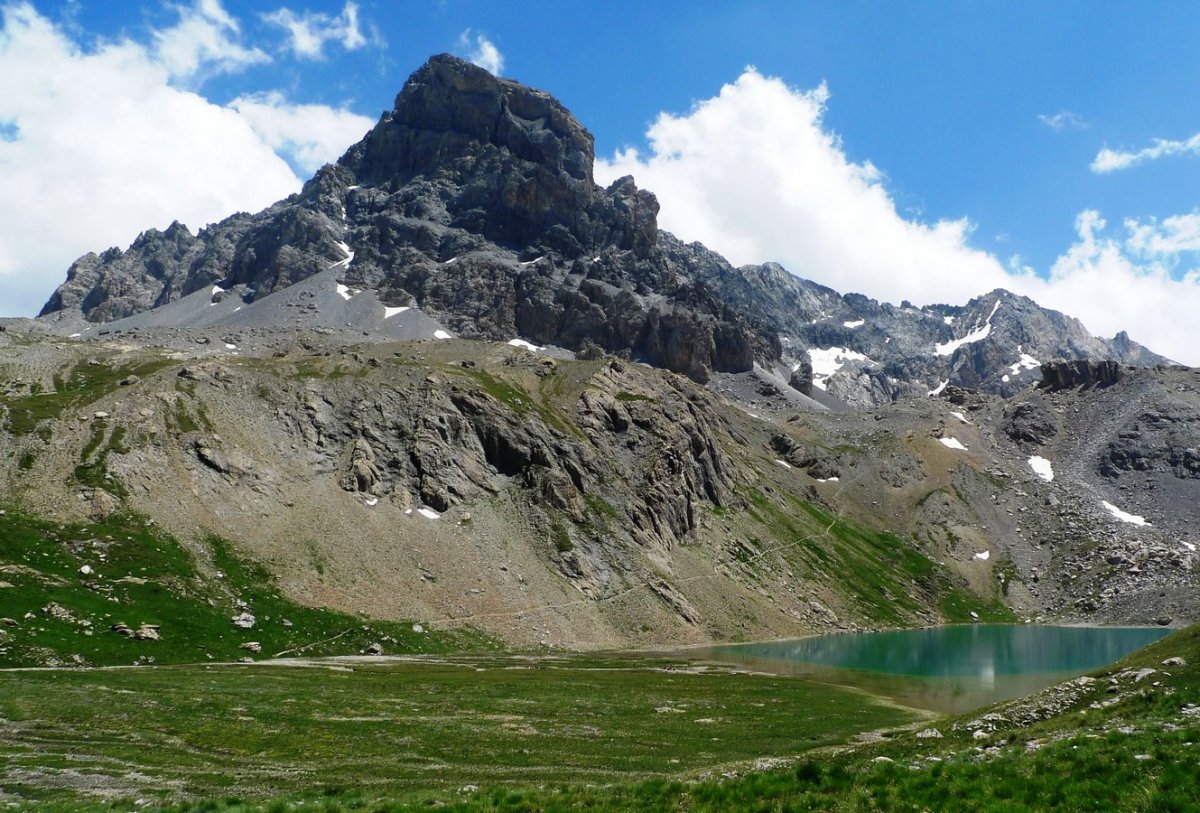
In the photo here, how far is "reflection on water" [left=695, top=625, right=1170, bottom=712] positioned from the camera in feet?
235

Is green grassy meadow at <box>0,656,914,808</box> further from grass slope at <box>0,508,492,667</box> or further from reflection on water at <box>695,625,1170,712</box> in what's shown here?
reflection on water at <box>695,625,1170,712</box>

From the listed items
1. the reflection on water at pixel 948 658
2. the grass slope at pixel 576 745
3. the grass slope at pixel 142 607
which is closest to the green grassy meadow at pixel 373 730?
the grass slope at pixel 576 745

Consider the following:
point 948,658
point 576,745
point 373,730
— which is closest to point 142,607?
point 373,730

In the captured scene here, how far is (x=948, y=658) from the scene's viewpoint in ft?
344

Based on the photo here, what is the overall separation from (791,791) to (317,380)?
432 feet

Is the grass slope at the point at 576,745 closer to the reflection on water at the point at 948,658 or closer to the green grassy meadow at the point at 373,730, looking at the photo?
the green grassy meadow at the point at 373,730

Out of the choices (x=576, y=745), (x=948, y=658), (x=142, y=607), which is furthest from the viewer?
(x=948, y=658)

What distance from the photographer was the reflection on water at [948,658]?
2822 inches

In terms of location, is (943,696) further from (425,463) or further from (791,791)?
(425,463)

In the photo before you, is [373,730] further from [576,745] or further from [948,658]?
[948,658]

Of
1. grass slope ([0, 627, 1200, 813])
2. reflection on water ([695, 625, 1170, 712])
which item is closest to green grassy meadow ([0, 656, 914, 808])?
grass slope ([0, 627, 1200, 813])

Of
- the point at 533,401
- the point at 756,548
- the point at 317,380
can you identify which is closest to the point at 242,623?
the point at 317,380

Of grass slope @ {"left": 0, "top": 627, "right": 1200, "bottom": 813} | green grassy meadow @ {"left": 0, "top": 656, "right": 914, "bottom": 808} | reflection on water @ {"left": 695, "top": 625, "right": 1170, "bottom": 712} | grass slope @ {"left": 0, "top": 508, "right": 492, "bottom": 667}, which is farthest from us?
reflection on water @ {"left": 695, "top": 625, "right": 1170, "bottom": 712}

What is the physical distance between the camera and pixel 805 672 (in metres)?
80.8
